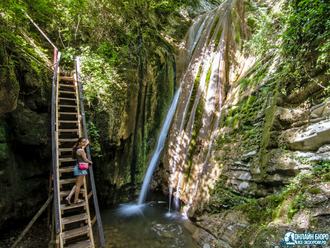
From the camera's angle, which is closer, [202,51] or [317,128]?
[317,128]

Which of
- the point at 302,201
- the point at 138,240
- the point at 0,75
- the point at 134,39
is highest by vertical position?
the point at 134,39

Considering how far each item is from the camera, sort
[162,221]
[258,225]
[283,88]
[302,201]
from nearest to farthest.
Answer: [302,201] → [258,225] → [283,88] → [162,221]

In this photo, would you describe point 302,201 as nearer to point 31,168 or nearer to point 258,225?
point 258,225

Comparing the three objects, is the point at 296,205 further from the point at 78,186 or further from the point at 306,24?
the point at 78,186

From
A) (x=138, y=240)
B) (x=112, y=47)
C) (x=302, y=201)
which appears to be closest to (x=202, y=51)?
(x=112, y=47)

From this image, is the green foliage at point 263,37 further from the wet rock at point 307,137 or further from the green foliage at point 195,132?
the wet rock at point 307,137

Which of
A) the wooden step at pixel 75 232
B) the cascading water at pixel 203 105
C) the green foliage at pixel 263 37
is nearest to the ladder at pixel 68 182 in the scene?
the wooden step at pixel 75 232

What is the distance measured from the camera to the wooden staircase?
348cm

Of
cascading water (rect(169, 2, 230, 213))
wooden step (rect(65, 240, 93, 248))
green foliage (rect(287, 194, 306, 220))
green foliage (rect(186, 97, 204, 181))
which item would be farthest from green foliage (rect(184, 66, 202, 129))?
wooden step (rect(65, 240, 93, 248))

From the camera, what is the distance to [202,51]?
941 cm

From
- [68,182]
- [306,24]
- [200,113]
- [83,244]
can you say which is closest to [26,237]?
[68,182]

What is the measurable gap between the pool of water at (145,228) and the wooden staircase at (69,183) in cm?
164

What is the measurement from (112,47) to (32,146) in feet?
17.6

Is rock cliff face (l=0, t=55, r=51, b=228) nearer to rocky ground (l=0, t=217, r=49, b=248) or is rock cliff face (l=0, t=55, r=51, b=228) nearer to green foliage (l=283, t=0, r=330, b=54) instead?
rocky ground (l=0, t=217, r=49, b=248)
